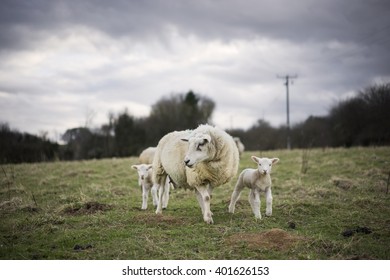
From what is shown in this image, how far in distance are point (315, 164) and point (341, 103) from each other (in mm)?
3775

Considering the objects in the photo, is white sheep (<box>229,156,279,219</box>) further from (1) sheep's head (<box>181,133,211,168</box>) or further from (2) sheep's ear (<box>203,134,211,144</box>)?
(2) sheep's ear (<box>203,134,211,144</box>)

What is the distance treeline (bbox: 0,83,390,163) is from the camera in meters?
12.9

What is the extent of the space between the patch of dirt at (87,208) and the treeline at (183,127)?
3.14m

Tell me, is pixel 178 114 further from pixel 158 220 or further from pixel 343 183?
pixel 158 220

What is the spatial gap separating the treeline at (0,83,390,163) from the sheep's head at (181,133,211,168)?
5714 mm

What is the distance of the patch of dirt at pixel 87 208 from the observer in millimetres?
9562

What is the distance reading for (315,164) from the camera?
58.7 feet

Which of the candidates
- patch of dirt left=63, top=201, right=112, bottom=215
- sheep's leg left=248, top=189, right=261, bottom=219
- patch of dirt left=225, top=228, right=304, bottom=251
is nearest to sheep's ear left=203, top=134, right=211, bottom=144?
sheep's leg left=248, top=189, right=261, bottom=219

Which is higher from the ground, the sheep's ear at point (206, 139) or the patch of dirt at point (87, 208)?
the sheep's ear at point (206, 139)

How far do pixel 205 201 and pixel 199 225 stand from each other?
2.17ft

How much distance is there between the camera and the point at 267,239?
682 cm

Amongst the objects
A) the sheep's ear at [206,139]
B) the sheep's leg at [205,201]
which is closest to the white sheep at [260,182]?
the sheep's leg at [205,201]

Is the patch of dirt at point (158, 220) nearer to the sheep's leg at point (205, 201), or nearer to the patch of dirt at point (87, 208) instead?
the sheep's leg at point (205, 201)

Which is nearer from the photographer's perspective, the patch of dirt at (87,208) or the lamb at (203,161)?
the lamb at (203,161)
